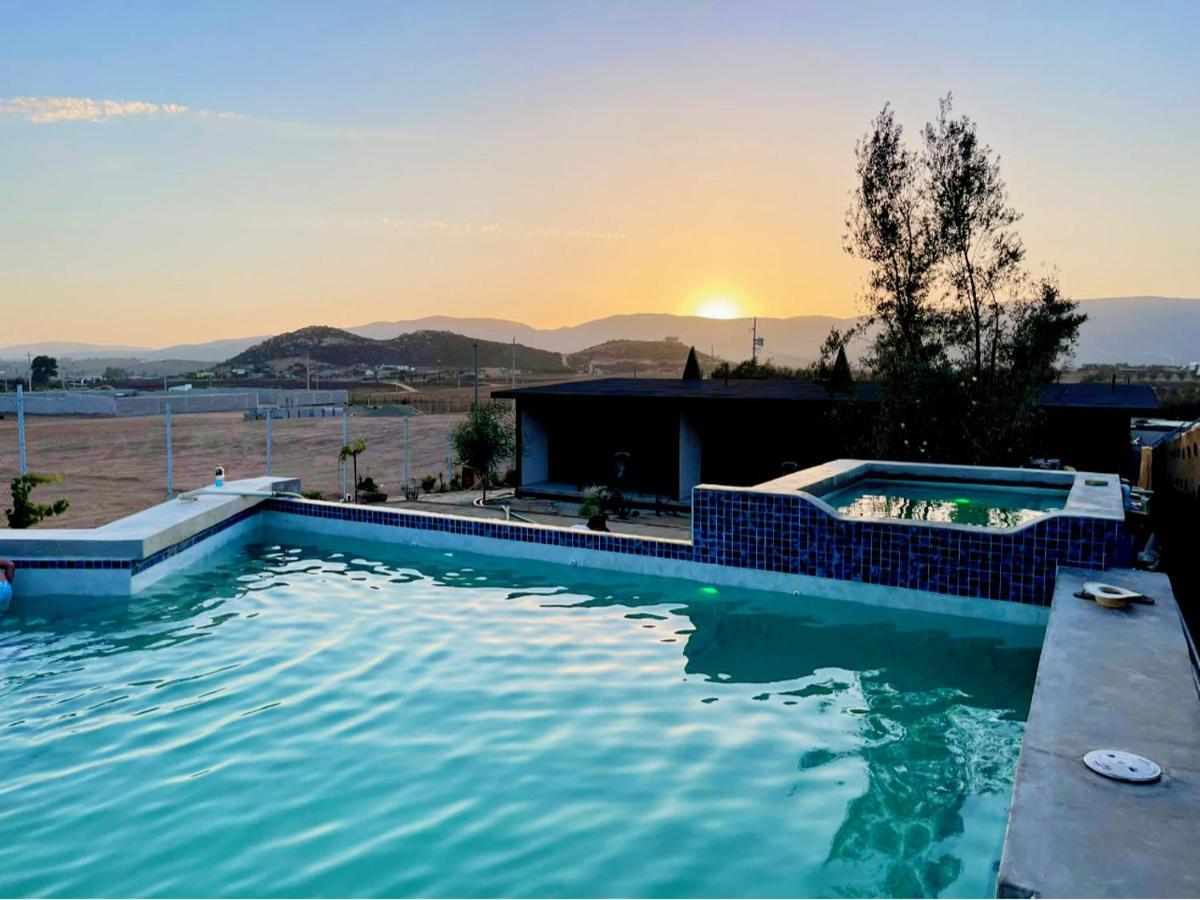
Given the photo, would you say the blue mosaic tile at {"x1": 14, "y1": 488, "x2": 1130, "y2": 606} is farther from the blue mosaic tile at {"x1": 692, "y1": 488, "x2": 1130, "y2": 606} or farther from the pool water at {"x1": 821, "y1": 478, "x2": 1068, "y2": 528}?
the pool water at {"x1": 821, "y1": 478, "x2": 1068, "y2": 528}

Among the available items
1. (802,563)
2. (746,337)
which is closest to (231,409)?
(802,563)

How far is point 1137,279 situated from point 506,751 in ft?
76.8

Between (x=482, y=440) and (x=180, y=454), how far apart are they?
20693mm

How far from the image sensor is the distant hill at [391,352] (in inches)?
5069

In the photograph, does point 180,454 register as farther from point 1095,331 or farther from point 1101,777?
point 1095,331

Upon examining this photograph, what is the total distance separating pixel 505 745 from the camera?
466 cm

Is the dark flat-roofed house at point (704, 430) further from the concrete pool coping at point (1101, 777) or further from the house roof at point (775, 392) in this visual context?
the concrete pool coping at point (1101, 777)

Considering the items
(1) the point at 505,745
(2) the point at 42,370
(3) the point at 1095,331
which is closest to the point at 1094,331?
(3) the point at 1095,331

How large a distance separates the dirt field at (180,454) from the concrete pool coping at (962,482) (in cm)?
1308

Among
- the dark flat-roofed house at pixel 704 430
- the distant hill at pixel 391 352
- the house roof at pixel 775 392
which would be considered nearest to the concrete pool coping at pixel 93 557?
the dark flat-roofed house at pixel 704 430

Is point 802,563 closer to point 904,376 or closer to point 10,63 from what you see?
point 904,376

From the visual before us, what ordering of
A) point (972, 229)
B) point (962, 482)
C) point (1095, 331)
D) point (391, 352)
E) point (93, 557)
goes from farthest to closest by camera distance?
1. point (1095, 331)
2. point (391, 352)
3. point (972, 229)
4. point (962, 482)
5. point (93, 557)

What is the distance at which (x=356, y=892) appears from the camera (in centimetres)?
333

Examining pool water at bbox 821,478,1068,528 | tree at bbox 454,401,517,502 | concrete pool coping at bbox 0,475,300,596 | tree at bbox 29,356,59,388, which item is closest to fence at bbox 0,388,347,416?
tree at bbox 454,401,517,502
